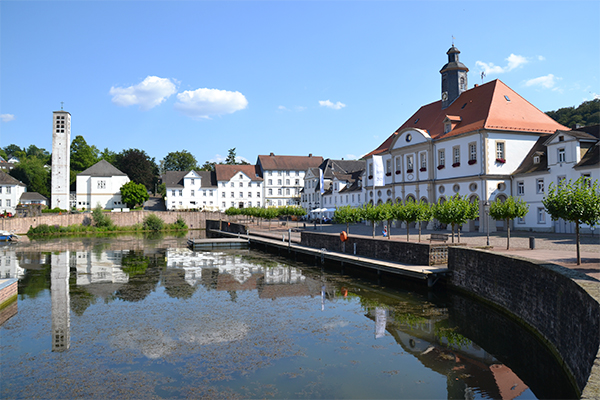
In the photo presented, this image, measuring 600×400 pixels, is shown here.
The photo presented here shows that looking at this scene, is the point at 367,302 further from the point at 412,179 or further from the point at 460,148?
the point at 412,179

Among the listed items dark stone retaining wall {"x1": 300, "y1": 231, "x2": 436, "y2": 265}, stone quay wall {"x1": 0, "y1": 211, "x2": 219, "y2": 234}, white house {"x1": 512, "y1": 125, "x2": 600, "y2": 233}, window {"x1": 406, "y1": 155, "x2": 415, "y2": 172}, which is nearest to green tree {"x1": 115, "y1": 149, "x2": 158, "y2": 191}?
stone quay wall {"x1": 0, "y1": 211, "x2": 219, "y2": 234}

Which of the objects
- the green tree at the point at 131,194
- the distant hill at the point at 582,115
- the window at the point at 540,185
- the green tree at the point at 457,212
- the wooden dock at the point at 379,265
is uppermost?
the distant hill at the point at 582,115

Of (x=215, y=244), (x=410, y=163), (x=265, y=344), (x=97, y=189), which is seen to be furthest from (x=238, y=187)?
Answer: (x=265, y=344)

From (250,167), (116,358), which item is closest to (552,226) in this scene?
(116,358)

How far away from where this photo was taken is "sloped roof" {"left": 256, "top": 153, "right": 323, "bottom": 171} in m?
89.7

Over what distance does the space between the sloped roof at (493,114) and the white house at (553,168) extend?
2335mm

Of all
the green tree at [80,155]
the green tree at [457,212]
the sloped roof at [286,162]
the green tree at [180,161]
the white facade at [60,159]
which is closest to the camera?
the green tree at [457,212]

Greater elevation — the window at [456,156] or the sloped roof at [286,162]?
the sloped roof at [286,162]

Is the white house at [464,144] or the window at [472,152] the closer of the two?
the white house at [464,144]

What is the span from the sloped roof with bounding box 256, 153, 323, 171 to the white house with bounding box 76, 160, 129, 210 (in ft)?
92.7

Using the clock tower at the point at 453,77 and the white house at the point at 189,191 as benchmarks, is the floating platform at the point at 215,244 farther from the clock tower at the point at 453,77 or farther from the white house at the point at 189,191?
the white house at the point at 189,191

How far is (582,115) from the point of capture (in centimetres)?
6075

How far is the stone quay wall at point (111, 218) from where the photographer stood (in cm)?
5762

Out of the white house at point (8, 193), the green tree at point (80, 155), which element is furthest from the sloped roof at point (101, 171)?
the green tree at point (80, 155)
